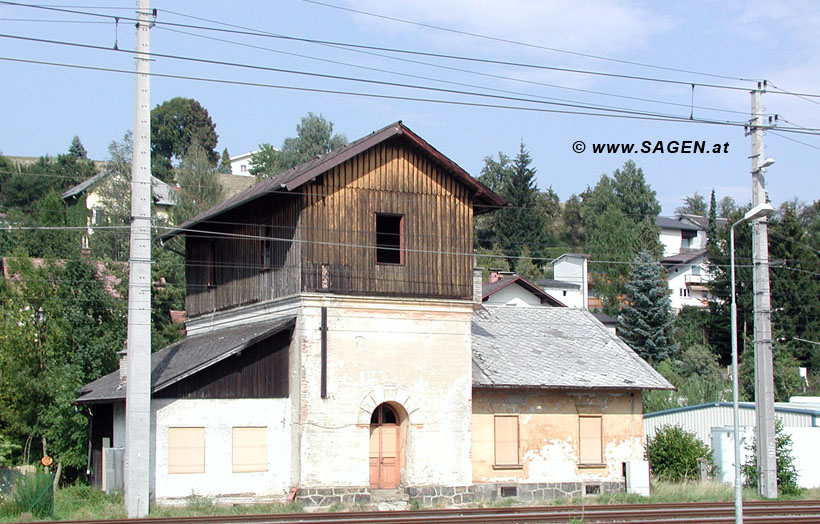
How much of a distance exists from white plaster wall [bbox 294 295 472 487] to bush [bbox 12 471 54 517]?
6012 mm

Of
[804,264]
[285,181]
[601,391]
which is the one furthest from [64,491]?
[804,264]

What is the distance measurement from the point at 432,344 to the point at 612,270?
54.0m

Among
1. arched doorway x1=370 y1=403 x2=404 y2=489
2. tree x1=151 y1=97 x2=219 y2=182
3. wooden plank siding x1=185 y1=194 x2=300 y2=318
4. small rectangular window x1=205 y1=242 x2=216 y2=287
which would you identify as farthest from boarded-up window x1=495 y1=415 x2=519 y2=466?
tree x1=151 y1=97 x2=219 y2=182

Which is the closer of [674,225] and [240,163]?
[674,225]

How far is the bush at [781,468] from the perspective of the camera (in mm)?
29594

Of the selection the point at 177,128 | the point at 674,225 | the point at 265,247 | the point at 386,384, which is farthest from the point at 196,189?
the point at 177,128

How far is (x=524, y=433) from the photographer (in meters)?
28.5

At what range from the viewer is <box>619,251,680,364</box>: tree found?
62.7 meters

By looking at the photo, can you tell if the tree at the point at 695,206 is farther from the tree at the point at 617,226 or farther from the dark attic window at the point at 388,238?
the dark attic window at the point at 388,238

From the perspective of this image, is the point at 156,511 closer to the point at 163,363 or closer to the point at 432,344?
the point at 163,363

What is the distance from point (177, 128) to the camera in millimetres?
125812

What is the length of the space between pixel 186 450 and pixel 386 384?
5334 mm

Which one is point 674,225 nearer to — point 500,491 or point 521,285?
point 521,285

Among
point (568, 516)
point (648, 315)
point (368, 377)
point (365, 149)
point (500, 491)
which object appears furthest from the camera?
point (648, 315)
